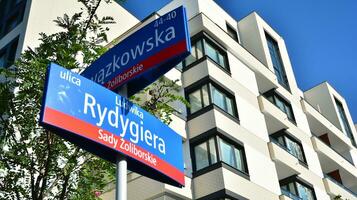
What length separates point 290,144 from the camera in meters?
27.4

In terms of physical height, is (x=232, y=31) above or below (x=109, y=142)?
above

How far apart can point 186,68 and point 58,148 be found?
44.6 ft

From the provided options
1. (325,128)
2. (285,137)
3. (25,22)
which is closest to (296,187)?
(285,137)

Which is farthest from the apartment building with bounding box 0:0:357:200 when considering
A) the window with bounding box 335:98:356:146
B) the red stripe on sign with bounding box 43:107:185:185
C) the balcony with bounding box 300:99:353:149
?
the red stripe on sign with bounding box 43:107:185:185

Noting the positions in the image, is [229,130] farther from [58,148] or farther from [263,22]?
[263,22]

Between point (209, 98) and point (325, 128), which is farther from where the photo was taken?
point (325, 128)

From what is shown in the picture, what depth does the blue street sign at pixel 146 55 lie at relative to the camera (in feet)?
19.0

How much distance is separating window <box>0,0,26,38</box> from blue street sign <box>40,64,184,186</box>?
21.1 metres

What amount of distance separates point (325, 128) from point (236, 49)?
13.7 metres

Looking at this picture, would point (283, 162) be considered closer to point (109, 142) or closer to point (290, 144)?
point (290, 144)

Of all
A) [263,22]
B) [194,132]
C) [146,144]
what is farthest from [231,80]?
[146,144]

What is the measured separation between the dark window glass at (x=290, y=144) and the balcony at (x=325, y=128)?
4931mm

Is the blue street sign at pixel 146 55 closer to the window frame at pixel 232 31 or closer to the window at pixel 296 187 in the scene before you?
the window at pixel 296 187

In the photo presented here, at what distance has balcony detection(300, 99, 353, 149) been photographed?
1303 inches
